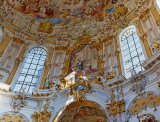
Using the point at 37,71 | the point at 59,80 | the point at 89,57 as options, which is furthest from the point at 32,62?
the point at 89,57

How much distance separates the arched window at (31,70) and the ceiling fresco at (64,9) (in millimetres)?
4092

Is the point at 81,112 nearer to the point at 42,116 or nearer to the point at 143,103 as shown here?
the point at 42,116

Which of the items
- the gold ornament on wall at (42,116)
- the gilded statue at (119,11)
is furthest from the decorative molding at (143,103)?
the gilded statue at (119,11)

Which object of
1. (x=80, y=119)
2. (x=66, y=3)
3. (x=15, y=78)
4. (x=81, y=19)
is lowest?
(x=80, y=119)

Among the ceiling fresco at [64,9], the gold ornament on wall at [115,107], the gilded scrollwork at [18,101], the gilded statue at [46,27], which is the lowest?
the gold ornament on wall at [115,107]

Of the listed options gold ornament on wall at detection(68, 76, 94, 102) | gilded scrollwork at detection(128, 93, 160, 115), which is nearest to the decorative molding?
gilded scrollwork at detection(128, 93, 160, 115)

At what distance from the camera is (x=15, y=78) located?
12.3 metres

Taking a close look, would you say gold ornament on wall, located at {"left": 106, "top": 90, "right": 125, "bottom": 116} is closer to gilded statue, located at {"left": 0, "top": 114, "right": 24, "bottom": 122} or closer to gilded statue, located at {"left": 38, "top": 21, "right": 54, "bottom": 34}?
gilded statue, located at {"left": 0, "top": 114, "right": 24, "bottom": 122}

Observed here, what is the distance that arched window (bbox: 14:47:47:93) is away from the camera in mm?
12291

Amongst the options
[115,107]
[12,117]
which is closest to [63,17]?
[12,117]

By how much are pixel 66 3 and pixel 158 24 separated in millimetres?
10665

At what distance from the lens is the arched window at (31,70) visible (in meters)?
12.3

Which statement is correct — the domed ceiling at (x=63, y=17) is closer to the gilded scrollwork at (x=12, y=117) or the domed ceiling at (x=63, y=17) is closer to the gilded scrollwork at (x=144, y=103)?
the gilded scrollwork at (x=144, y=103)

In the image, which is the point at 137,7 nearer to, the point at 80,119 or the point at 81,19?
the point at 81,19
